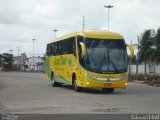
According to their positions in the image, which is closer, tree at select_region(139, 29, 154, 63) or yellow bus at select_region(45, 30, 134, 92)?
yellow bus at select_region(45, 30, 134, 92)

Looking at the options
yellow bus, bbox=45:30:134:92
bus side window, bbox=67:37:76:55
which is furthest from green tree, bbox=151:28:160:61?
yellow bus, bbox=45:30:134:92

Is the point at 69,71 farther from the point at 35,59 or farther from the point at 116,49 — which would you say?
the point at 35,59

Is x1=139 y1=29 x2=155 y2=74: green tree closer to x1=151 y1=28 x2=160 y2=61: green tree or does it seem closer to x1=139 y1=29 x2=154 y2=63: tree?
x1=139 y1=29 x2=154 y2=63: tree

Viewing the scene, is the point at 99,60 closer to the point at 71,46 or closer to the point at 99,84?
the point at 99,84

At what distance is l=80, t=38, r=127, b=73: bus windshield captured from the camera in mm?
25406

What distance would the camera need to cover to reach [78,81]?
87.6ft

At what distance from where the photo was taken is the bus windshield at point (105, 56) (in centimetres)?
2541

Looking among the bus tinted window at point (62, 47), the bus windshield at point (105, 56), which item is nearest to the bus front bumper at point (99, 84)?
the bus windshield at point (105, 56)

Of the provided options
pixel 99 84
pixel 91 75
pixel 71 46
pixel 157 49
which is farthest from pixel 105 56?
pixel 157 49

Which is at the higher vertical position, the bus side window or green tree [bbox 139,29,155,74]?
green tree [bbox 139,29,155,74]

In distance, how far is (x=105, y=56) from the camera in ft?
84.0

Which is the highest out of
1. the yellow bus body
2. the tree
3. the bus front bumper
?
the tree

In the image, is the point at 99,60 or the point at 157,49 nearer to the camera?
the point at 99,60

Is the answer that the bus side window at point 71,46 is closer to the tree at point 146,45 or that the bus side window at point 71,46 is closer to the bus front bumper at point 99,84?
the bus front bumper at point 99,84
